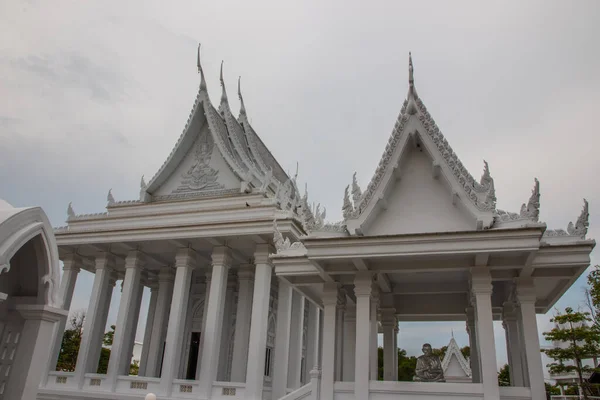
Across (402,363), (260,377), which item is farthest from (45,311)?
(402,363)

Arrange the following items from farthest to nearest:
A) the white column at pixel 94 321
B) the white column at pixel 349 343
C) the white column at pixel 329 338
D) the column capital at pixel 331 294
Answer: the white column at pixel 94 321 → the white column at pixel 349 343 → the column capital at pixel 331 294 → the white column at pixel 329 338

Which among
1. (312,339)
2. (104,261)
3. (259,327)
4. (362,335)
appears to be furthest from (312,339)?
(362,335)

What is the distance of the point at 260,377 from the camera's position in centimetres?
1321

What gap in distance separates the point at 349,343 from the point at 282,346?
11.1 ft

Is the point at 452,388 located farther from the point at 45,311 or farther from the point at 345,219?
the point at 45,311

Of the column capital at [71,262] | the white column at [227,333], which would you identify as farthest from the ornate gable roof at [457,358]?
the column capital at [71,262]

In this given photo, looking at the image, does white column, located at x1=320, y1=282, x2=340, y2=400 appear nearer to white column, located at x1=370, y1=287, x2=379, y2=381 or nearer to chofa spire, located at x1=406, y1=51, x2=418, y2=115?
white column, located at x1=370, y1=287, x2=379, y2=381

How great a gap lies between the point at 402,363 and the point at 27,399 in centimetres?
4624

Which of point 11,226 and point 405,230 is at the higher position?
point 405,230

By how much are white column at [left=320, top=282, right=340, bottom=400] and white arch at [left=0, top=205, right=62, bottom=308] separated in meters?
5.41

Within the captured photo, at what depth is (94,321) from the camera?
16391 millimetres

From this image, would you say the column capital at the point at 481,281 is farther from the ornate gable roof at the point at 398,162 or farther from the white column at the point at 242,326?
the white column at the point at 242,326

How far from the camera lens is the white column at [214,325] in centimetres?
1366

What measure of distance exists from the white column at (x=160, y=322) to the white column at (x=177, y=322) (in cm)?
265
